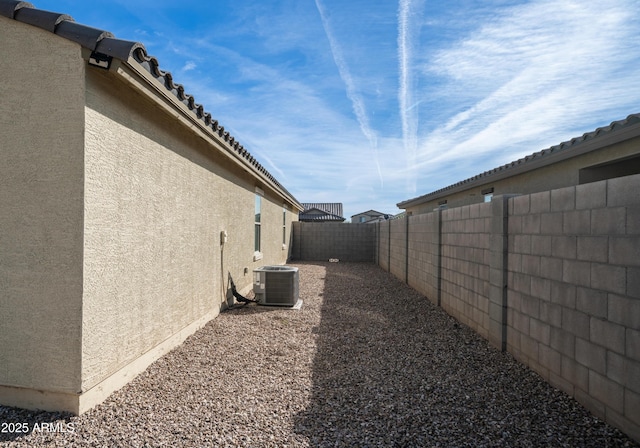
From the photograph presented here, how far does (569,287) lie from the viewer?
10.8 feet

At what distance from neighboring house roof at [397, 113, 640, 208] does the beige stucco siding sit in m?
7.13

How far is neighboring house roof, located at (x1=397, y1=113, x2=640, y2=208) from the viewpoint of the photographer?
18.4 feet

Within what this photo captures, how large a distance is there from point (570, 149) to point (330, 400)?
258 inches

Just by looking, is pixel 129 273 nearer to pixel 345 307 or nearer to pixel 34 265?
pixel 34 265

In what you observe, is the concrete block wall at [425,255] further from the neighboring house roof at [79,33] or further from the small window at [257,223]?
the neighboring house roof at [79,33]

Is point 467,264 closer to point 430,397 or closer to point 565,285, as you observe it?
point 565,285

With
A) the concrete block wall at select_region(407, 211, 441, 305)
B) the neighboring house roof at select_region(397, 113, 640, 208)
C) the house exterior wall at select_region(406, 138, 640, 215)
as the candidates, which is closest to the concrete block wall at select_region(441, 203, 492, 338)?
the concrete block wall at select_region(407, 211, 441, 305)

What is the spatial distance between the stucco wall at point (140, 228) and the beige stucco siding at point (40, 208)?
0.37 feet

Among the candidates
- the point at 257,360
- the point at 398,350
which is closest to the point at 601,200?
the point at 398,350

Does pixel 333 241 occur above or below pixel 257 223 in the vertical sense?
below

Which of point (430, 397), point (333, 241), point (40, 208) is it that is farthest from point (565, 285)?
point (333, 241)

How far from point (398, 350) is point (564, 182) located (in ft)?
18.2

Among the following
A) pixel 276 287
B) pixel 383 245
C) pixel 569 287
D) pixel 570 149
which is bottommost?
pixel 276 287

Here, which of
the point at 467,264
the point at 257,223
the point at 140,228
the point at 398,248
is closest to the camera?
the point at 140,228
